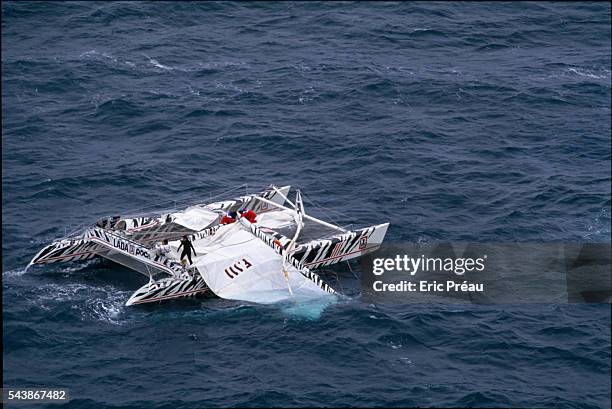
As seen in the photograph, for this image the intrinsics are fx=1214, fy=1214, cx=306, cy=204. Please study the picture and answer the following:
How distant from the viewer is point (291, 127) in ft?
358

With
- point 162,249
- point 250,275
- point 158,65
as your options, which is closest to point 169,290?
point 162,249

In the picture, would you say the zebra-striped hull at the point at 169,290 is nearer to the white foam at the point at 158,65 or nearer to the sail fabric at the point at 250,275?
the sail fabric at the point at 250,275

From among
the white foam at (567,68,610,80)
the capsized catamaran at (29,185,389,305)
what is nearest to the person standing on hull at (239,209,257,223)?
the capsized catamaran at (29,185,389,305)

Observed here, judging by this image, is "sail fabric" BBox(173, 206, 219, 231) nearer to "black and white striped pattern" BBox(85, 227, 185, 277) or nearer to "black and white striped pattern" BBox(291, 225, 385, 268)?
"black and white striped pattern" BBox(85, 227, 185, 277)

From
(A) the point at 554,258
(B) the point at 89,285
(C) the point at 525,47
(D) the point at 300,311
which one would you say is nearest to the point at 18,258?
(B) the point at 89,285

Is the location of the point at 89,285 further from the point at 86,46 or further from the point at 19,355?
the point at 86,46

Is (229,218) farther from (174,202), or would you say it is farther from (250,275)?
(250,275)

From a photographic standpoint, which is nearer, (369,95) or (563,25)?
(369,95)

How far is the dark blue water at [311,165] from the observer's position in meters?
74.4

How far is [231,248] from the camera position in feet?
285

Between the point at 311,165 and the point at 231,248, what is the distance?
1820 cm

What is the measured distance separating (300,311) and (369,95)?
3901 cm

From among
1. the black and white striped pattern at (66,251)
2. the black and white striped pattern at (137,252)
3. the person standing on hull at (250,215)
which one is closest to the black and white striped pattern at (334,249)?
the person standing on hull at (250,215)

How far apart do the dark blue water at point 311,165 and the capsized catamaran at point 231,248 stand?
4.29 feet
